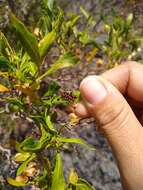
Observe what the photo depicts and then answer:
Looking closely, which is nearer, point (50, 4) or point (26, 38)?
point (26, 38)

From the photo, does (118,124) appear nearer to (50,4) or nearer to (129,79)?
(129,79)

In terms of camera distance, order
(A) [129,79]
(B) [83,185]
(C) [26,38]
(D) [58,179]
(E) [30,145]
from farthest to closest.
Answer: (A) [129,79]
(B) [83,185]
(D) [58,179]
(E) [30,145]
(C) [26,38]

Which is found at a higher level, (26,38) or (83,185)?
(26,38)

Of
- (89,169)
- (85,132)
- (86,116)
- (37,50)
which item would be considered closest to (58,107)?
(85,132)

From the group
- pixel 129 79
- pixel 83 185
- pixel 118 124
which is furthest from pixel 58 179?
pixel 129 79

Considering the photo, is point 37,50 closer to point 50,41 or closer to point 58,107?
point 50,41

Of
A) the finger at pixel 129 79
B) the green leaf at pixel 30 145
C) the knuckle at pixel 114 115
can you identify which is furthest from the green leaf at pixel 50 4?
the green leaf at pixel 30 145
